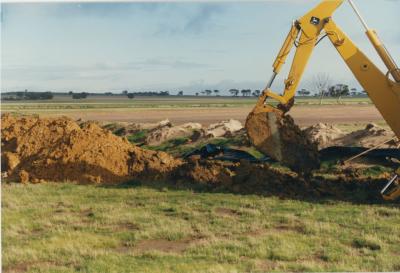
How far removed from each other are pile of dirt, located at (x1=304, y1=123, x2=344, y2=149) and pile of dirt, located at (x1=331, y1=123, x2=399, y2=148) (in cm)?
26

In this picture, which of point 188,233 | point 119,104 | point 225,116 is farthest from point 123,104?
point 188,233

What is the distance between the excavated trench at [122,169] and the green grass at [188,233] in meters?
0.87

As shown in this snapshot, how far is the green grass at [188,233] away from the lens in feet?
26.0

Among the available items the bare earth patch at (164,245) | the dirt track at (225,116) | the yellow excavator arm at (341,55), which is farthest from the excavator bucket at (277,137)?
the dirt track at (225,116)

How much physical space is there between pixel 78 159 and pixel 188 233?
7.03 m

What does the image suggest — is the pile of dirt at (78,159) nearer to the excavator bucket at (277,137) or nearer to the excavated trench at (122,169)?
the excavated trench at (122,169)

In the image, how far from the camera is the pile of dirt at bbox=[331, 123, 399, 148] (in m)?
17.5

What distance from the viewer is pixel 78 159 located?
15.7 meters

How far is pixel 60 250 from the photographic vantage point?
8578 millimetres

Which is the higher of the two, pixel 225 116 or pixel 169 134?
pixel 169 134

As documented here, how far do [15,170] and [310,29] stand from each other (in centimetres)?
1007

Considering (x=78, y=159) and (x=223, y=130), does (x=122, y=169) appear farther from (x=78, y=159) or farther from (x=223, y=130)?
(x=223, y=130)

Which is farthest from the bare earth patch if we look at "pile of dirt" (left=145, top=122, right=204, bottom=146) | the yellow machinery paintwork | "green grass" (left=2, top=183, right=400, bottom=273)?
"pile of dirt" (left=145, top=122, right=204, bottom=146)

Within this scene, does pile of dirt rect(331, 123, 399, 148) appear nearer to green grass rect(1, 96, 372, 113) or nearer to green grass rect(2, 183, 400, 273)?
green grass rect(2, 183, 400, 273)
